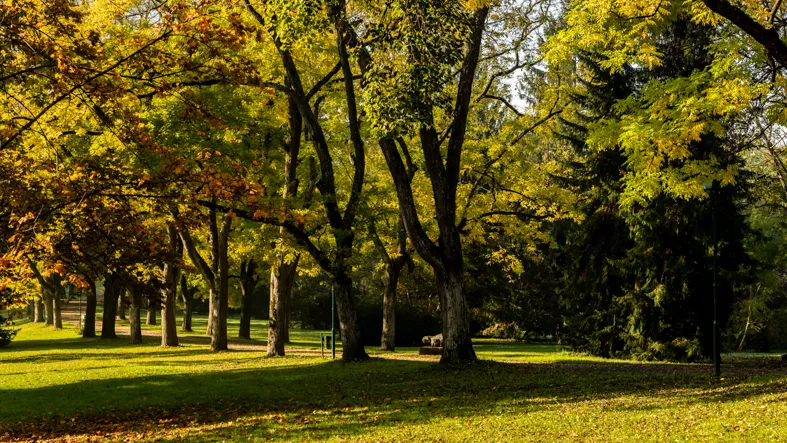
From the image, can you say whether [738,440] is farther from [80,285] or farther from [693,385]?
[80,285]

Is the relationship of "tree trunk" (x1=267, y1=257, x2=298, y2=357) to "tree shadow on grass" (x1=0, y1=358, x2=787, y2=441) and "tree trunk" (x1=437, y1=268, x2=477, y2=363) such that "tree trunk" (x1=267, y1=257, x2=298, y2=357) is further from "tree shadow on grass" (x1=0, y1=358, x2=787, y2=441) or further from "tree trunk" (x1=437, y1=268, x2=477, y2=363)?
"tree trunk" (x1=437, y1=268, x2=477, y2=363)

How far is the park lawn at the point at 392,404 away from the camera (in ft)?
→ 33.3

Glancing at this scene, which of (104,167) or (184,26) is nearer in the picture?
(184,26)

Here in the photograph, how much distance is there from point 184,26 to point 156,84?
1.39 m

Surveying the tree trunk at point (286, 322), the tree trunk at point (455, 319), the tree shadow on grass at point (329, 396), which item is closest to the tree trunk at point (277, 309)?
the tree trunk at point (286, 322)

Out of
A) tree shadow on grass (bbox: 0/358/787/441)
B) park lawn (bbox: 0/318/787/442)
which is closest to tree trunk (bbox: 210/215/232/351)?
park lawn (bbox: 0/318/787/442)

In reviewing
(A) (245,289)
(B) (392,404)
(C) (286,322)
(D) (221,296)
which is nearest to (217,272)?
(D) (221,296)

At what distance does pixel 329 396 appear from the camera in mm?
14820

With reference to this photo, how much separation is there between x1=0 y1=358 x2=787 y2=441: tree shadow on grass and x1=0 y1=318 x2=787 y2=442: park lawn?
3 cm

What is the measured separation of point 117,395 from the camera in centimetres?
1647

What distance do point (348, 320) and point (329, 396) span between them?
6142mm

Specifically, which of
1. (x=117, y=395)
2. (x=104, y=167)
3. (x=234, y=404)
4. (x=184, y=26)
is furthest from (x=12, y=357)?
(x=184, y=26)

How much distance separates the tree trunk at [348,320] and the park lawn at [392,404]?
55cm

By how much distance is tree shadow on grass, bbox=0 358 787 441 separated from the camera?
11.9m
